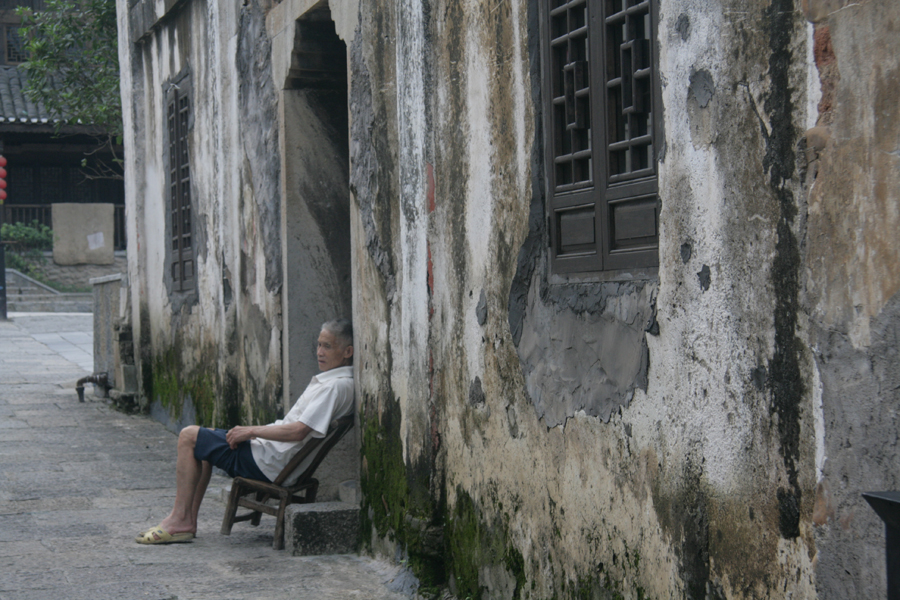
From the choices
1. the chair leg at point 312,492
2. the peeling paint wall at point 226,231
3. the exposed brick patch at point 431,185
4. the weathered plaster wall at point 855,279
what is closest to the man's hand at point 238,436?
the chair leg at point 312,492

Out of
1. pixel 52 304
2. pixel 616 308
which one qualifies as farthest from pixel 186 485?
pixel 52 304

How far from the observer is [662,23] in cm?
289

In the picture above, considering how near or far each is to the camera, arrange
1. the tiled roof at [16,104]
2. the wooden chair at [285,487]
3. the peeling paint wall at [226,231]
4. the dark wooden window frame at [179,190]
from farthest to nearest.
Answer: the tiled roof at [16,104] → the dark wooden window frame at [179,190] → the peeling paint wall at [226,231] → the wooden chair at [285,487]

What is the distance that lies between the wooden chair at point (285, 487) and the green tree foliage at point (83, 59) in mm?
8643

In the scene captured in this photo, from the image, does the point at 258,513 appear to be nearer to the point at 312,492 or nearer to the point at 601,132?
the point at 312,492

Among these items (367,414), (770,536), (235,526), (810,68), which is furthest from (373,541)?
(810,68)

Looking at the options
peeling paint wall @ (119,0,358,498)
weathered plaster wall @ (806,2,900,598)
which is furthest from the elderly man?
weathered plaster wall @ (806,2,900,598)

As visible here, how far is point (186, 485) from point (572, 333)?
250cm

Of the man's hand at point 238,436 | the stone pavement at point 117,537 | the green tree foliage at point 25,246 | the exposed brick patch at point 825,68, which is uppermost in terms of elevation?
the green tree foliage at point 25,246

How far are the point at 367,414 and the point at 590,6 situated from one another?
7.68ft

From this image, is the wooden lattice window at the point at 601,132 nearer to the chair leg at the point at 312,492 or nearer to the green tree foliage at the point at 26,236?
the chair leg at the point at 312,492

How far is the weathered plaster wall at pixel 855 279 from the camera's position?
215 centimetres

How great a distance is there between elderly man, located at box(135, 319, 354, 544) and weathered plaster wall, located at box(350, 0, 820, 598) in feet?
0.54

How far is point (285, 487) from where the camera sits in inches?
200
